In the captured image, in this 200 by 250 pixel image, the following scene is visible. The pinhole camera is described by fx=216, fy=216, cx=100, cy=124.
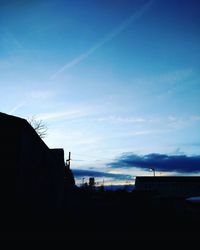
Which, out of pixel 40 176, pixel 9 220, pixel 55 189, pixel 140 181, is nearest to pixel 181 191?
pixel 140 181

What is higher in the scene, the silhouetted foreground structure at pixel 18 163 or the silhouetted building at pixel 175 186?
the silhouetted foreground structure at pixel 18 163

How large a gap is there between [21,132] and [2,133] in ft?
3.15

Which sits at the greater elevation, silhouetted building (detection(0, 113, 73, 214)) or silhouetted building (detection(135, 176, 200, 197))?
silhouetted building (detection(0, 113, 73, 214))

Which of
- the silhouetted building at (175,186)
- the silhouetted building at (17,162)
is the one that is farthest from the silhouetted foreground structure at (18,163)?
the silhouetted building at (175,186)

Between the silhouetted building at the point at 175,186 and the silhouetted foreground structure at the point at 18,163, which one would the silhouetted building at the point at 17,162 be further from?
the silhouetted building at the point at 175,186

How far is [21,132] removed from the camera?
1130 cm

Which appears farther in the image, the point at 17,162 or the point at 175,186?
the point at 175,186

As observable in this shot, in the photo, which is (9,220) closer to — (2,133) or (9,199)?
(9,199)

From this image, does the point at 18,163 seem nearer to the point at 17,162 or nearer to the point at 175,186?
the point at 17,162

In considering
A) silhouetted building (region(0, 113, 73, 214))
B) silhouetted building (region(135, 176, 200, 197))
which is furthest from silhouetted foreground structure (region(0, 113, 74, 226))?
silhouetted building (region(135, 176, 200, 197))

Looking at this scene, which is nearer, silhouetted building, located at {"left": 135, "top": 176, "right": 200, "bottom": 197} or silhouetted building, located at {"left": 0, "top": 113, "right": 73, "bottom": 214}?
silhouetted building, located at {"left": 0, "top": 113, "right": 73, "bottom": 214}

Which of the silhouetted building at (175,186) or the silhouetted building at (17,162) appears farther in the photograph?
the silhouetted building at (175,186)

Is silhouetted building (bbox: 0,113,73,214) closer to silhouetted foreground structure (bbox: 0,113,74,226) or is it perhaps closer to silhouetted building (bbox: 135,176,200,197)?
silhouetted foreground structure (bbox: 0,113,74,226)

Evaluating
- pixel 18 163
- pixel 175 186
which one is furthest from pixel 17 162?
pixel 175 186
